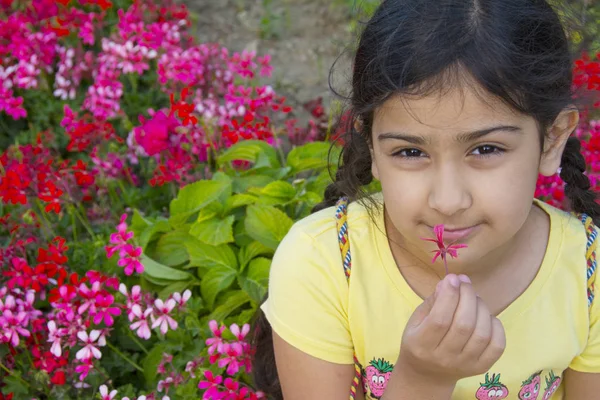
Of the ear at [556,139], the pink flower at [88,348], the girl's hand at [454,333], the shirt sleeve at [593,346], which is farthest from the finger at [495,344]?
the pink flower at [88,348]

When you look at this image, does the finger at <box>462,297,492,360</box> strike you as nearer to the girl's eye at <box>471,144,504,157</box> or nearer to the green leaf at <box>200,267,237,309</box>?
the girl's eye at <box>471,144,504,157</box>

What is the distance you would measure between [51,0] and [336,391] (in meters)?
2.71

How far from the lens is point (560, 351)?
1952 mm

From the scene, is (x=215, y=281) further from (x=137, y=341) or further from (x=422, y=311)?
(x=422, y=311)

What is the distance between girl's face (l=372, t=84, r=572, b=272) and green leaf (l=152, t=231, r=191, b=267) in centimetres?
113

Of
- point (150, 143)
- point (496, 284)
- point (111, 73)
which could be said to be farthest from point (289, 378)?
point (111, 73)

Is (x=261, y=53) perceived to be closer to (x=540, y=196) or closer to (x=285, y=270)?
(x=540, y=196)

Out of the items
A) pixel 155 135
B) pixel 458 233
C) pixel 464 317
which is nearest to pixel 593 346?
pixel 458 233

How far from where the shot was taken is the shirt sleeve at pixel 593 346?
196cm

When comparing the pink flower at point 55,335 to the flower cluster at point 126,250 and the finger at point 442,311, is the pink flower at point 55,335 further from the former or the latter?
the finger at point 442,311

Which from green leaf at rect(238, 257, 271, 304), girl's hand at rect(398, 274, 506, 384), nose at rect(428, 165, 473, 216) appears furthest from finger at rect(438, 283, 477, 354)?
green leaf at rect(238, 257, 271, 304)

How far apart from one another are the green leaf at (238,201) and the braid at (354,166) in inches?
21.8

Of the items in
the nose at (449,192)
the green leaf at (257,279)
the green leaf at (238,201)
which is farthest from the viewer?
the green leaf at (238,201)

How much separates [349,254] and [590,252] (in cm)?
55
